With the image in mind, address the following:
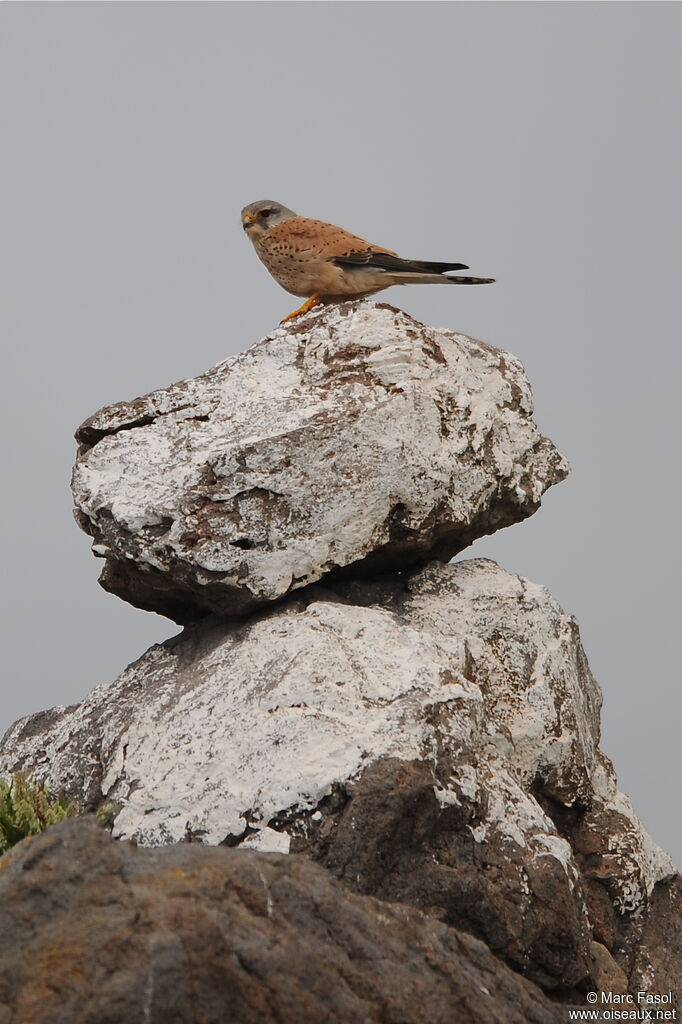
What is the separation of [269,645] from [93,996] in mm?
3187

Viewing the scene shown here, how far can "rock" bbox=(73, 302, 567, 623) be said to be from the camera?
7.59 meters

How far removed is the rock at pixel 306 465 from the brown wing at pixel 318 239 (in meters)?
0.92

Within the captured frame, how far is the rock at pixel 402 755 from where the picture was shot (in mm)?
6375

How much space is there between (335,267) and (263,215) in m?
1.18

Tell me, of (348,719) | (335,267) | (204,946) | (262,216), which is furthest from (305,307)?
(204,946)

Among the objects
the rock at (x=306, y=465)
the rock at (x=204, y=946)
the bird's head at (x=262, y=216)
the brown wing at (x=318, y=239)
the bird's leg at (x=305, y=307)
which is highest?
the bird's head at (x=262, y=216)

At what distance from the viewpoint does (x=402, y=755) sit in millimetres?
6516

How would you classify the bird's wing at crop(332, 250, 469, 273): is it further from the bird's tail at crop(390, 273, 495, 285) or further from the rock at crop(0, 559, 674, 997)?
the rock at crop(0, 559, 674, 997)

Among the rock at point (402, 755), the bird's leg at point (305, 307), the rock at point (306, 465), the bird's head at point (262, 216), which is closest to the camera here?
the rock at point (402, 755)

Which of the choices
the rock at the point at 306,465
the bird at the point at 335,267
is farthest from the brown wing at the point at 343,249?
the rock at the point at 306,465

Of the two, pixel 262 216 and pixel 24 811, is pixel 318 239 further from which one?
pixel 24 811

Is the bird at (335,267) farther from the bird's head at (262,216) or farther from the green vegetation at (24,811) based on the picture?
the green vegetation at (24,811)

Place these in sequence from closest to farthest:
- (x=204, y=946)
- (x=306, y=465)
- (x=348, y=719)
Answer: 1. (x=204, y=946)
2. (x=348, y=719)
3. (x=306, y=465)

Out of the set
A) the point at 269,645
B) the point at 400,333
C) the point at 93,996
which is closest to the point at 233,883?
the point at 93,996
